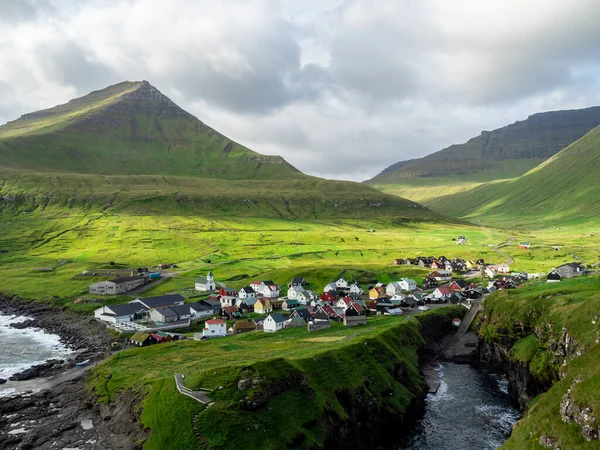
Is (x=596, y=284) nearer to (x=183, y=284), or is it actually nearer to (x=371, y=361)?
(x=371, y=361)

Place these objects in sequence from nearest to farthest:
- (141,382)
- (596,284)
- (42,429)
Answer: (42,429) < (141,382) < (596,284)

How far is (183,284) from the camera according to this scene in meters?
159

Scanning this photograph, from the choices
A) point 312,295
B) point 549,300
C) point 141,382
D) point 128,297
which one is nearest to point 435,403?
point 549,300

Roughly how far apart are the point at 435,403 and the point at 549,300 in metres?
31.6

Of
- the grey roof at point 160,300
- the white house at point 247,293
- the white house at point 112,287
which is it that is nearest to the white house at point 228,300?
the white house at point 247,293

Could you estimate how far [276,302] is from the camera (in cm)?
13175

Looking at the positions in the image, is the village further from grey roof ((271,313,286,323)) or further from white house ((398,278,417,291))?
grey roof ((271,313,286,323))

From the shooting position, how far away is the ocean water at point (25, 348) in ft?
288

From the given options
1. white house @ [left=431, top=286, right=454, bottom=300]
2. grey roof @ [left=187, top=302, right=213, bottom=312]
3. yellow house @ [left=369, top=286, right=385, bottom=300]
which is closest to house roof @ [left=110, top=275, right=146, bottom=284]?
grey roof @ [left=187, top=302, right=213, bottom=312]

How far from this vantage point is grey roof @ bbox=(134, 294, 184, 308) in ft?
405

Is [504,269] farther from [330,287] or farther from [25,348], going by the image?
[25,348]

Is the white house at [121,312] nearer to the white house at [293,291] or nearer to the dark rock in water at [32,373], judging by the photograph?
the dark rock in water at [32,373]

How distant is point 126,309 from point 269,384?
78.6m

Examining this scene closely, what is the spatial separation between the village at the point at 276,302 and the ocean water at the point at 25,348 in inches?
563
